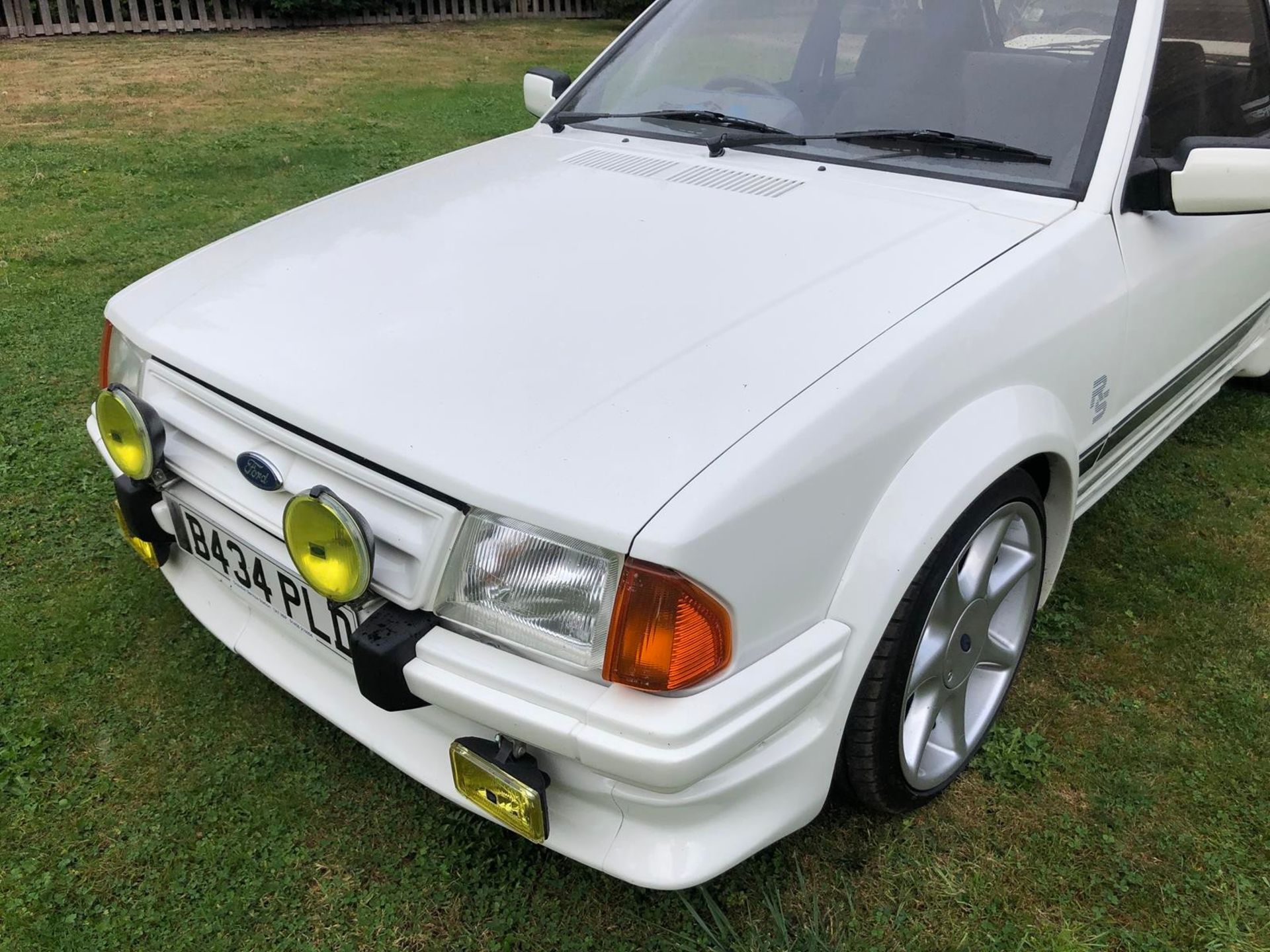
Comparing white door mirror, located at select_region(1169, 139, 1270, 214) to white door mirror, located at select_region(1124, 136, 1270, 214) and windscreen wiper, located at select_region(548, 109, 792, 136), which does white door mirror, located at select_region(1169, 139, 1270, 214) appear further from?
windscreen wiper, located at select_region(548, 109, 792, 136)

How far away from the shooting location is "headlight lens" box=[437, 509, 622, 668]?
4.56 feet

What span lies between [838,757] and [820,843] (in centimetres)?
27

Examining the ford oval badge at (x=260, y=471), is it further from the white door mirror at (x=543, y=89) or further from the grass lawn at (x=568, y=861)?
the white door mirror at (x=543, y=89)

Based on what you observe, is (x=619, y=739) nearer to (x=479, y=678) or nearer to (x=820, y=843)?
(x=479, y=678)

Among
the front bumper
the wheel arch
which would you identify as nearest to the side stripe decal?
the wheel arch

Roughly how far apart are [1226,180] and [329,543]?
1.87 m

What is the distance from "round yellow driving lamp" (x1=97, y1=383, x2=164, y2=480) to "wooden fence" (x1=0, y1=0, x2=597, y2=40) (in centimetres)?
1409

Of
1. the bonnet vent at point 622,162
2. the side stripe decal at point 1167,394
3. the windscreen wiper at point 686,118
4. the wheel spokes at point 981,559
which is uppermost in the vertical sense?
the windscreen wiper at point 686,118

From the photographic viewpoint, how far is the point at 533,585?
56.2 inches

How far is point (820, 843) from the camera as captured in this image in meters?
1.94

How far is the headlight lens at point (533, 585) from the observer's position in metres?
1.39

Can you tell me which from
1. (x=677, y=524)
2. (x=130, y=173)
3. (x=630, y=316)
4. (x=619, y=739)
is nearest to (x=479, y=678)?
(x=619, y=739)

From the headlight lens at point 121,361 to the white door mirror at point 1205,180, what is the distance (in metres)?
2.11

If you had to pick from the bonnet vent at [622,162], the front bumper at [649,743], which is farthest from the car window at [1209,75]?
the front bumper at [649,743]
